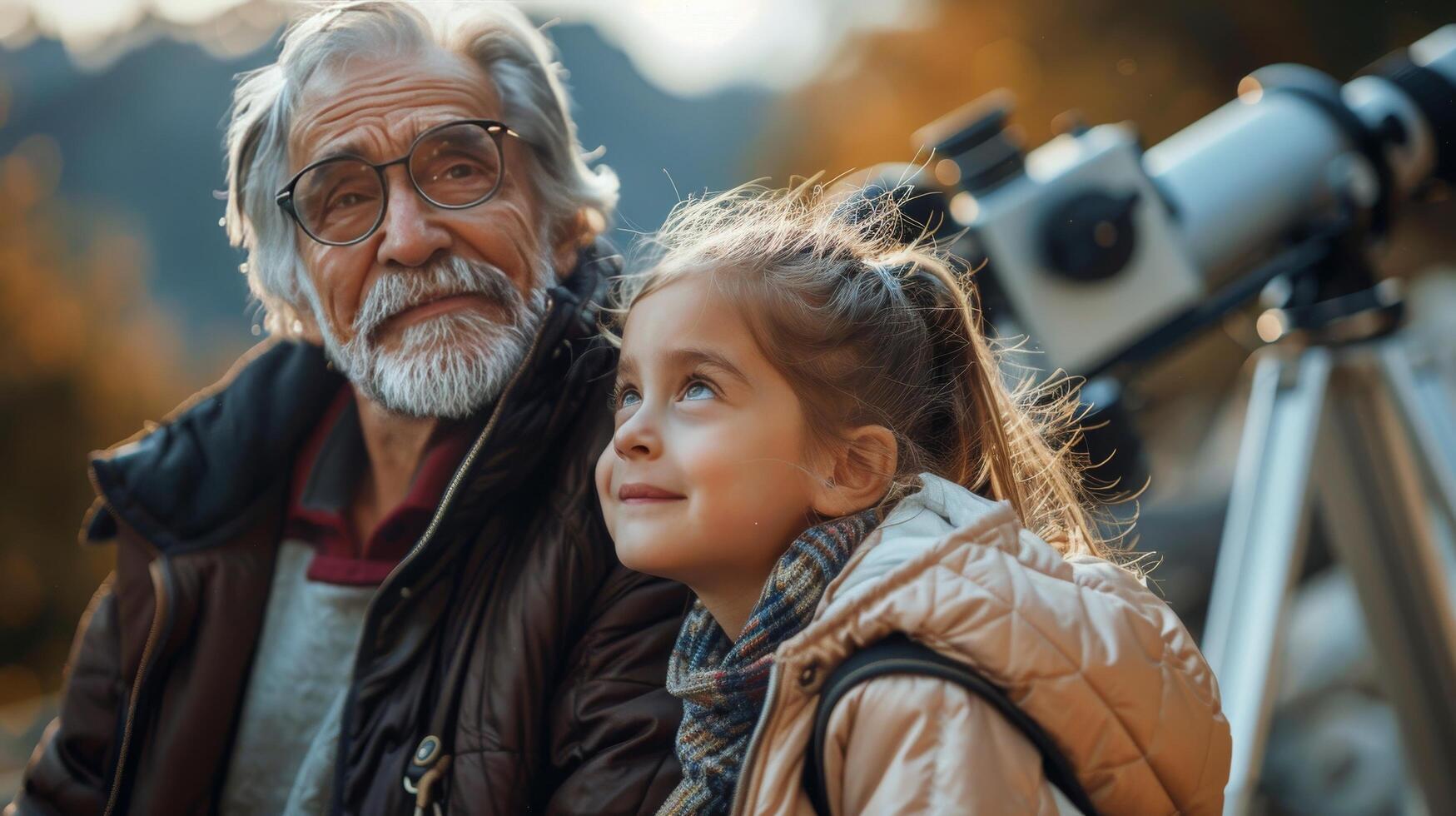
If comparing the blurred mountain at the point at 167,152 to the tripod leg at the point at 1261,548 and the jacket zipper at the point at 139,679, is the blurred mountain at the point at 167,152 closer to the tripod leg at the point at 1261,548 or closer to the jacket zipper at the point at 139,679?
the jacket zipper at the point at 139,679

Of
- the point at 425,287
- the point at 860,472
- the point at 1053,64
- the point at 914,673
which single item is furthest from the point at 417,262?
the point at 1053,64

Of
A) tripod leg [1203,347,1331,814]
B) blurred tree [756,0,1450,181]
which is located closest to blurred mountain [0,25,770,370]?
tripod leg [1203,347,1331,814]

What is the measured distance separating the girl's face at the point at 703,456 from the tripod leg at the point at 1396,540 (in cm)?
113

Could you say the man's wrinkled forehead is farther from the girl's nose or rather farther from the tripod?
the tripod

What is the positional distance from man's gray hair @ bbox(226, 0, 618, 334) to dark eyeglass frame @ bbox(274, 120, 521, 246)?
40 millimetres

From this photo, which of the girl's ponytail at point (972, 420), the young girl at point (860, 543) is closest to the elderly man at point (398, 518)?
the young girl at point (860, 543)

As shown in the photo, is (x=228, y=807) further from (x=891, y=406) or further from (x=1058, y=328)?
(x=1058, y=328)

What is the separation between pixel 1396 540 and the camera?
66.6 inches

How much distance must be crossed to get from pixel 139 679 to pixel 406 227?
23.7 inches

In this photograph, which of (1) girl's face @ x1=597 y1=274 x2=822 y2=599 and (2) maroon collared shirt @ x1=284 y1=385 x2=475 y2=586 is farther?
(2) maroon collared shirt @ x1=284 y1=385 x2=475 y2=586

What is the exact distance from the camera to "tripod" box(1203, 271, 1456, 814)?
5.25 feet

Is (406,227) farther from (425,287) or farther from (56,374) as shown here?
(56,374)

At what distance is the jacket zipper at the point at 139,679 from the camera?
48.5 inches

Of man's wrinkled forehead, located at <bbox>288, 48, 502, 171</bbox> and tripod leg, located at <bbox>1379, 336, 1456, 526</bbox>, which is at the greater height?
man's wrinkled forehead, located at <bbox>288, 48, 502, 171</bbox>
